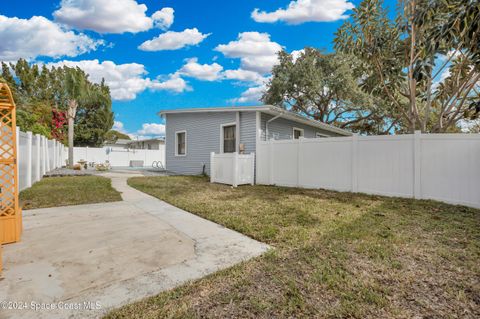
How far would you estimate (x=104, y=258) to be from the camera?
2.59 metres

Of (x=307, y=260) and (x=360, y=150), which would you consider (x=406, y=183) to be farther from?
(x=307, y=260)

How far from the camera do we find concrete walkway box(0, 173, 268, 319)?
1897mm

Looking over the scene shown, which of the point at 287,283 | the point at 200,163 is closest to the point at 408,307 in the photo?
the point at 287,283

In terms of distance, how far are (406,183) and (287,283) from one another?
5.56m

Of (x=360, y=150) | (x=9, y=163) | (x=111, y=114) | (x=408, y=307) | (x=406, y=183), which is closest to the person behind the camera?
(x=408, y=307)

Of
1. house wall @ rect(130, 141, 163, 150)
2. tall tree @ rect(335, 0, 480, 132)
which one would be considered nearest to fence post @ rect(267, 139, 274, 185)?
tall tree @ rect(335, 0, 480, 132)

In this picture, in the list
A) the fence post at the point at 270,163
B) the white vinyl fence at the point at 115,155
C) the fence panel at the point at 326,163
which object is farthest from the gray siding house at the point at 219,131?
the white vinyl fence at the point at 115,155

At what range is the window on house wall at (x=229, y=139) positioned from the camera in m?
10.5

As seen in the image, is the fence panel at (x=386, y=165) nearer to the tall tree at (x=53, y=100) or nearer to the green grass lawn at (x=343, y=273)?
the green grass lawn at (x=343, y=273)

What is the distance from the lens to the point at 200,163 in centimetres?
1183

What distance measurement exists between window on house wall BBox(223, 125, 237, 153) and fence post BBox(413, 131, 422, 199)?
6.28 meters

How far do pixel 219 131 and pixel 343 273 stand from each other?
30.1 ft

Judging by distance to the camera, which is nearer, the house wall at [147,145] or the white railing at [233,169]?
the white railing at [233,169]

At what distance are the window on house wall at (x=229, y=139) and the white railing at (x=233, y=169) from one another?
1411 millimetres
